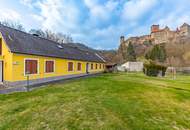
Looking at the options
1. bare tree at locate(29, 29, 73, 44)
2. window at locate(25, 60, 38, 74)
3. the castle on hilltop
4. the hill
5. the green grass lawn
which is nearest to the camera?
the green grass lawn

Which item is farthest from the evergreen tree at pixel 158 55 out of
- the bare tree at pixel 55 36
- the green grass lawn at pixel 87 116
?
the green grass lawn at pixel 87 116

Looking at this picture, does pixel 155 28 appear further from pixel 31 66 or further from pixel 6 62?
pixel 6 62

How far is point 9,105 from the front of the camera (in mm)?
7023

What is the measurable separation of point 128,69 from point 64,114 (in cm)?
3455

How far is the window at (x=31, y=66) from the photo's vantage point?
12525 mm

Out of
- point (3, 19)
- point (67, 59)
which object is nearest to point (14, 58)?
point (67, 59)

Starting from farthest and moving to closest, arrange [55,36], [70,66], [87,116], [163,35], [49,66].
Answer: [163,35] → [55,36] → [70,66] → [49,66] → [87,116]

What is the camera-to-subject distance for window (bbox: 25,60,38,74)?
41.1 ft

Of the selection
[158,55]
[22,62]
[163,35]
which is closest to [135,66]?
[158,55]

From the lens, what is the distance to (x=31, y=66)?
42.5 ft

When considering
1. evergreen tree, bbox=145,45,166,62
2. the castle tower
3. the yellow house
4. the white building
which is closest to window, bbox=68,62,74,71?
the yellow house

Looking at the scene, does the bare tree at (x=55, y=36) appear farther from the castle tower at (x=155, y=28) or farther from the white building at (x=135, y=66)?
the castle tower at (x=155, y=28)

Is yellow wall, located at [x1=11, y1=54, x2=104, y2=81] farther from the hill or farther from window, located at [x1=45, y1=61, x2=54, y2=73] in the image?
the hill

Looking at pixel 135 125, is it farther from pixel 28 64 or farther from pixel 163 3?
pixel 163 3
